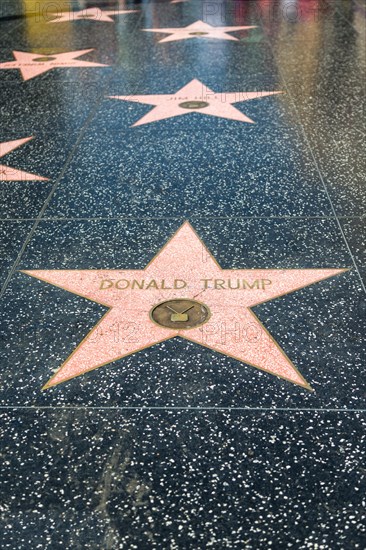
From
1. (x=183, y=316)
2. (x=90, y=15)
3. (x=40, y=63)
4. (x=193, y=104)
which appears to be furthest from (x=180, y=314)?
(x=90, y=15)

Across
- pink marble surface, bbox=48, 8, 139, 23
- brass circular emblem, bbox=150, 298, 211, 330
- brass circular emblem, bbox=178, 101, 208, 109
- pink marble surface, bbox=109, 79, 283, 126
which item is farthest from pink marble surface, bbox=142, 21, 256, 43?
brass circular emblem, bbox=150, 298, 211, 330

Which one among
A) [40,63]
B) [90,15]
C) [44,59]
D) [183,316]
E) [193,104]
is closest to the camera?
[183,316]

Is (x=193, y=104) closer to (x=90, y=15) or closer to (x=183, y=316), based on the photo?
(x=183, y=316)

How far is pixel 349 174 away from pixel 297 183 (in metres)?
0.21

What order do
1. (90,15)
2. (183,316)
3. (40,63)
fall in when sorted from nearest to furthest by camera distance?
(183,316), (40,63), (90,15)

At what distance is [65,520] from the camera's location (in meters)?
1.27

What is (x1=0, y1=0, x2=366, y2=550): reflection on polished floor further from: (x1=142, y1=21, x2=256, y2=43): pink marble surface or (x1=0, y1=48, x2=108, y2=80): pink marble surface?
(x1=142, y1=21, x2=256, y2=43): pink marble surface

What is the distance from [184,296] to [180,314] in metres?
0.09

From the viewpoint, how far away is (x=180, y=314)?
185 cm

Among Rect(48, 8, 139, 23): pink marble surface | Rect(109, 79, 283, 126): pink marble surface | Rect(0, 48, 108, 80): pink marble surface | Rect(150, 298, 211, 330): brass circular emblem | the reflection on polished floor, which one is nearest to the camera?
the reflection on polished floor

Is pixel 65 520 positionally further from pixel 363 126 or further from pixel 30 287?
pixel 363 126

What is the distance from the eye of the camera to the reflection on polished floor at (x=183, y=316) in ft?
4.27

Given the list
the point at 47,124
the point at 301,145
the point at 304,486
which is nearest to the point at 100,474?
the point at 304,486

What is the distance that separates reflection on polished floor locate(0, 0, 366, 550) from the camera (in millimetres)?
1301
